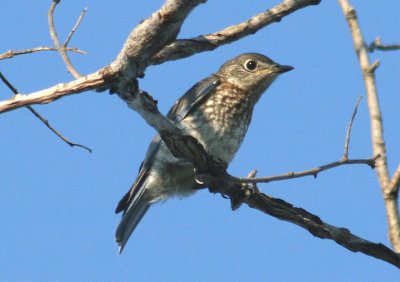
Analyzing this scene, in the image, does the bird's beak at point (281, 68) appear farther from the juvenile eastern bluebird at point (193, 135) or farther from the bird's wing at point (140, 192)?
the bird's wing at point (140, 192)

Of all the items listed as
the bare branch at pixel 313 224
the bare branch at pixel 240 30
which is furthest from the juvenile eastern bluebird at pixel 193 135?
the bare branch at pixel 240 30

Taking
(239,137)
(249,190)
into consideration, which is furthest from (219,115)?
(249,190)

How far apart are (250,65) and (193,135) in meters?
1.83

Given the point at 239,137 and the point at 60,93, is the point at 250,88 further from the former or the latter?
the point at 60,93

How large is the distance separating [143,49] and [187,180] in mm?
2970

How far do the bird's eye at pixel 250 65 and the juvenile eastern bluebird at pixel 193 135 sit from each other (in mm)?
474

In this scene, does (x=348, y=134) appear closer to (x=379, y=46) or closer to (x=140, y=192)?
(x=379, y=46)

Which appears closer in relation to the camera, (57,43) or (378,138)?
(378,138)

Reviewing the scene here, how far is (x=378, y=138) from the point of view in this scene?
4047mm

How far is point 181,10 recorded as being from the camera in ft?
14.7

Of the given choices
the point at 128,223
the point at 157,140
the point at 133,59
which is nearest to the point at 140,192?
the point at 128,223

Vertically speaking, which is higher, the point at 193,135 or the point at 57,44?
the point at 193,135

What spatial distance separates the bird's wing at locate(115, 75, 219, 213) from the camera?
7555mm

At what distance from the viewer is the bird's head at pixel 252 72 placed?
8.39 m
